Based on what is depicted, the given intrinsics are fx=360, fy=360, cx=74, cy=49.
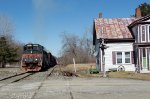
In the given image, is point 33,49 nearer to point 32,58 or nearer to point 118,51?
point 32,58

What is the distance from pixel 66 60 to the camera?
326ft

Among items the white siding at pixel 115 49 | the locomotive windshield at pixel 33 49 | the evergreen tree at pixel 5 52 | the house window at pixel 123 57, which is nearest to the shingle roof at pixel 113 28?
the white siding at pixel 115 49

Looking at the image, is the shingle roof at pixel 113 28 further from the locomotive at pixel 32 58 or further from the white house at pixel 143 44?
the locomotive at pixel 32 58

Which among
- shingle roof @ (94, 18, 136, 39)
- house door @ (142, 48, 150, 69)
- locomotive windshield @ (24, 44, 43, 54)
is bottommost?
house door @ (142, 48, 150, 69)

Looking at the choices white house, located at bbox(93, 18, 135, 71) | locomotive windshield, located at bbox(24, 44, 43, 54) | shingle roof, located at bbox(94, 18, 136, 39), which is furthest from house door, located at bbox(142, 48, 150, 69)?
locomotive windshield, located at bbox(24, 44, 43, 54)

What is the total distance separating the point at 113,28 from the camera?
139 ft

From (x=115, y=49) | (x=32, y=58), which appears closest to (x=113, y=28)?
(x=115, y=49)

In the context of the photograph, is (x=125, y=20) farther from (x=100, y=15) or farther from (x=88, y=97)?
(x=88, y=97)

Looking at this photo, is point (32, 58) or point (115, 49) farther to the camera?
point (32, 58)

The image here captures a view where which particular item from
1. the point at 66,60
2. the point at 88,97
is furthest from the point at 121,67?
the point at 66,60

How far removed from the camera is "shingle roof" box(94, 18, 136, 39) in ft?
133

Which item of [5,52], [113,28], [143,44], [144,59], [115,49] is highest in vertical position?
[113,28]

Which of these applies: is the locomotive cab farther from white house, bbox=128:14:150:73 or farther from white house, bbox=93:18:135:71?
white house, bbox=128:14:150:73

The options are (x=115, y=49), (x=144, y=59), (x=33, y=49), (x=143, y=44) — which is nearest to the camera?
(x=143, y=44)
